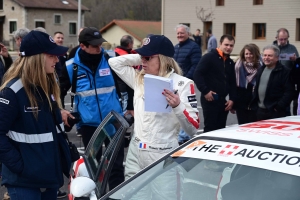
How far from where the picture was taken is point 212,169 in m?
3.17

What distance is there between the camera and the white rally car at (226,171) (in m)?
2.87

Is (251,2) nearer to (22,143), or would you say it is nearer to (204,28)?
(204,28)

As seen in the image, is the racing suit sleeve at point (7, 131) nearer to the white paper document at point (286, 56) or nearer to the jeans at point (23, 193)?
the jeans at point (23, 193)

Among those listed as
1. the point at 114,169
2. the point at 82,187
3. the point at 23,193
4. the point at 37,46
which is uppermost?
the point at 37,46

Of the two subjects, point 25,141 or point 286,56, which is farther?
point 286,56

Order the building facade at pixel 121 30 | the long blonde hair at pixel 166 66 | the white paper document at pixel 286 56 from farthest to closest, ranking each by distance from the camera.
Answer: the building facade at pixel 121 30 < the white paper document at pixel 286 56 < the long blonde hair at pixel 166 66

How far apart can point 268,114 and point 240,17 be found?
38050 mm

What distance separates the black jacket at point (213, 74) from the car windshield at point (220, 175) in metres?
4.07

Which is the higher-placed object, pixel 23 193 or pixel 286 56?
pixel 286 56

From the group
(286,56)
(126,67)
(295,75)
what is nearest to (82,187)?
(126,67)

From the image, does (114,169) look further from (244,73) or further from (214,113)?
(244,73)

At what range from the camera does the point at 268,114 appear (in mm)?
7160

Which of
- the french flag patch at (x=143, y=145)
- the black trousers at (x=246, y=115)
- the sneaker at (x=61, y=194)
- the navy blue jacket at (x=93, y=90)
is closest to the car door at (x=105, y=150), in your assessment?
the french flag patch at (x=143, y=145)

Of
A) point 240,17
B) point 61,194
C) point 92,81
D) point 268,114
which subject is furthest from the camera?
point 240,17
